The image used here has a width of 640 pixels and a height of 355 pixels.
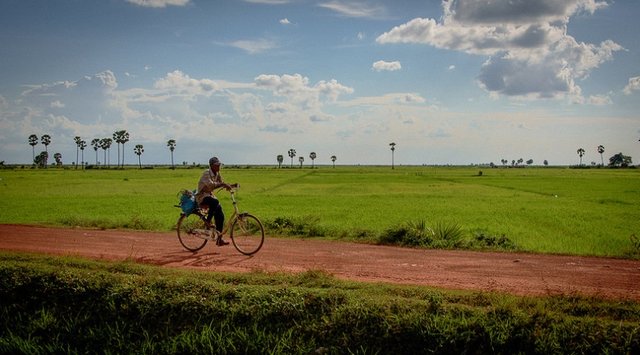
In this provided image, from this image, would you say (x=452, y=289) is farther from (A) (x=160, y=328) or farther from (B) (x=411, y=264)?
(A) (x=160, y=328)

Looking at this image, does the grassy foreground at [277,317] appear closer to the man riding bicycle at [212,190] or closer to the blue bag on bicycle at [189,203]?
the man riding bicycle at [212,190]

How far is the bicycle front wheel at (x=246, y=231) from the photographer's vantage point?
1040cm

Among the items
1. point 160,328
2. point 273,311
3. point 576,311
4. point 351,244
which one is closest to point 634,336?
point 576,311

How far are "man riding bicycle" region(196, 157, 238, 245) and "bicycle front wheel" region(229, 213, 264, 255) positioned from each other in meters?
0.42

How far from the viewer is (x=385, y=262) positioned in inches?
396

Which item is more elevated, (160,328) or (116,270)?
(116,270)

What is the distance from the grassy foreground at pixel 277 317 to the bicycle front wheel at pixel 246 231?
2.40 metres

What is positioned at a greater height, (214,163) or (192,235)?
(214,163)

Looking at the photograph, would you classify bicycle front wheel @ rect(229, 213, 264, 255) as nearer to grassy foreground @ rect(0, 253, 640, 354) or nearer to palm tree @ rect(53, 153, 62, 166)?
grassy foreground @ rect(0, 253, 640, 354)

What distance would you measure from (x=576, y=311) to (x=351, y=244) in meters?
6.91

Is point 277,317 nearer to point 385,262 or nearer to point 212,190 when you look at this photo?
point 385,262

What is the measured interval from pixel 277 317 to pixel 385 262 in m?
4.07

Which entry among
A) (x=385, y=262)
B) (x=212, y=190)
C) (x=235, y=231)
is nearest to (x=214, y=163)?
(x=212, y=190)

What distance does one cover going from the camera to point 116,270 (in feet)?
27.2
